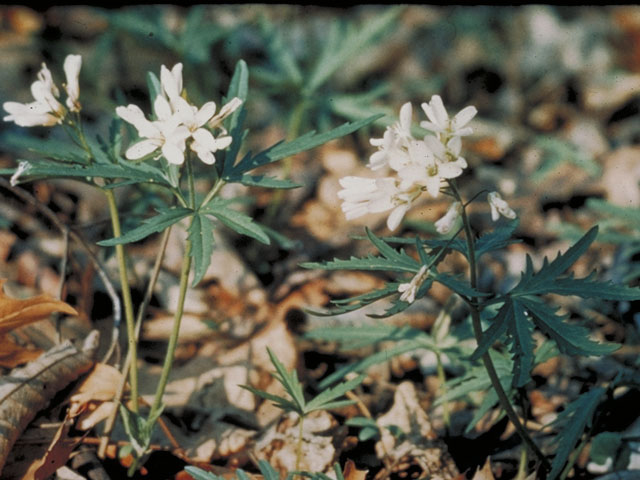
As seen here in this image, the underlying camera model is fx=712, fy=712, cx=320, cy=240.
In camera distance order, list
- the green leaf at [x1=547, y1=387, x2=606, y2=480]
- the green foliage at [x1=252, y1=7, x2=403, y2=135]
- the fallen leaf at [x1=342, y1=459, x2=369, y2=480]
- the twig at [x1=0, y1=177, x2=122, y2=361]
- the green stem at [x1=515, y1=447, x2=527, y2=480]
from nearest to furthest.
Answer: the green leaf at [x1=547, y1=387, x2=606, y2=480], the fallen leaf at [x1=342, y1=459, x2=369, y2=480], the green stem at [x1=515, y1=447, x2=527, y2=480], the twig at [x1=0, y1=177, x2=122, y2=361], the green foliage at [x1=252, y1=7, x2=403, y2=135]

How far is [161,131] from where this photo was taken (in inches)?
65.6

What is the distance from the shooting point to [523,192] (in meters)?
4.02

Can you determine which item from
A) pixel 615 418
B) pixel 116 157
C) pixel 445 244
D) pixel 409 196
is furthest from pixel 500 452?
pixel 116 157

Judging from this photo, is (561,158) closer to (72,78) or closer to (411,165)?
(411,165)

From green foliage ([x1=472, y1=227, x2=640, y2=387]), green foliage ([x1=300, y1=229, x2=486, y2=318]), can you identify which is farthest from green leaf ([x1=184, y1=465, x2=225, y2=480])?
green foliage ([x1=472, y1=227, x2=640, y2=387])

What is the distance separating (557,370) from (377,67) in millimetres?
3142

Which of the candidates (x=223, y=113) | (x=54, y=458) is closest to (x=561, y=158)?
(x=223, y=113)

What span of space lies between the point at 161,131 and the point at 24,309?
739 millimetres

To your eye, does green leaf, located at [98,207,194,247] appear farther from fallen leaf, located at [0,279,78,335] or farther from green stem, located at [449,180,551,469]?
green stem, located at [449,180,551,469]

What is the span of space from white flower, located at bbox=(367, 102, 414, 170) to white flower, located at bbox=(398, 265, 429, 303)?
260 millimetres

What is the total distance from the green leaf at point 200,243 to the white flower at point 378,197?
34 centimetres

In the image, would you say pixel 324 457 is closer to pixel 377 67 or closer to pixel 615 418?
pixel 615 418

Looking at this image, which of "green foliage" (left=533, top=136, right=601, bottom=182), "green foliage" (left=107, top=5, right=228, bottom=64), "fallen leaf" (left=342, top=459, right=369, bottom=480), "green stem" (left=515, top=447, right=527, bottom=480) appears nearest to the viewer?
"fallen leaf" (left=342, top=459, right=369, bottom=480)

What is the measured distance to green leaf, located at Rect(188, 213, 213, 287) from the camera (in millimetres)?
1660
